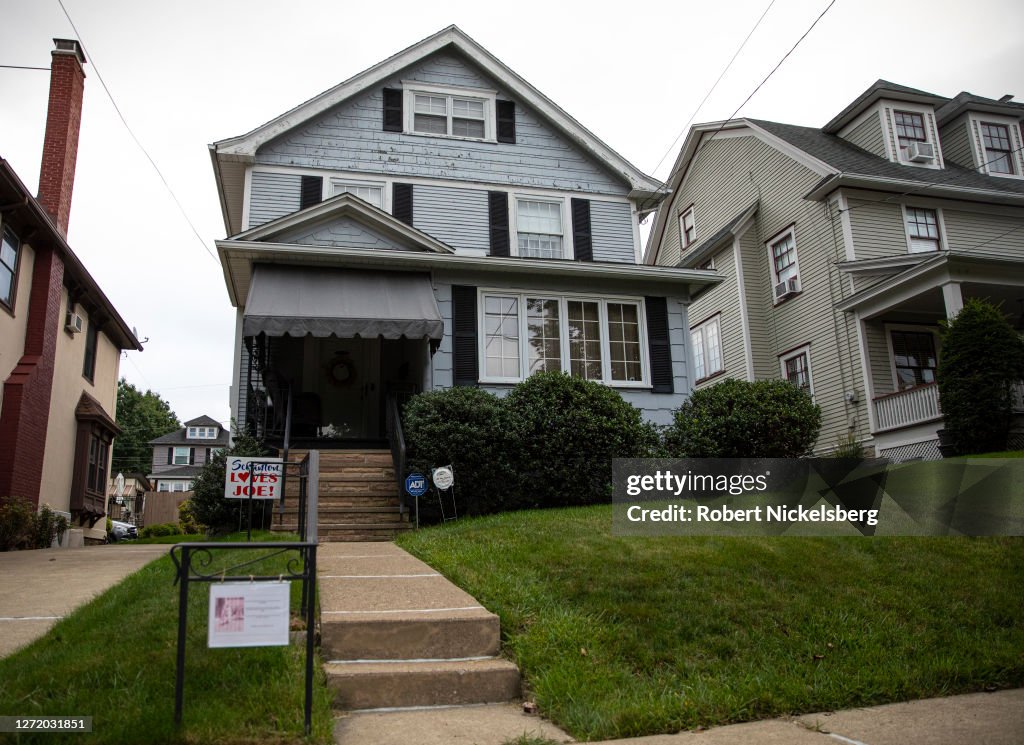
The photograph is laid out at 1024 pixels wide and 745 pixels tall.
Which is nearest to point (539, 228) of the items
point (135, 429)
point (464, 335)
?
point (464, 335)

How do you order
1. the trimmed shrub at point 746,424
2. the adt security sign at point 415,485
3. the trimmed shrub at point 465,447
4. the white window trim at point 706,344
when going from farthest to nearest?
the white window trim at point 706,344 < the trimmed shrub at point 746,424 < the trimmed shrub at point 465,447 < the adt security sign at point 415,485

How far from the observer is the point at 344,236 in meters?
13.2

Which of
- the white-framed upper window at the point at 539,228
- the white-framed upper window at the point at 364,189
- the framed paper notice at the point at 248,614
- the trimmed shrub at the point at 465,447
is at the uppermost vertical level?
the white-framed upper window at the point at 364,189

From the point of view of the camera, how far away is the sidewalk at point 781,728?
351 centimetres

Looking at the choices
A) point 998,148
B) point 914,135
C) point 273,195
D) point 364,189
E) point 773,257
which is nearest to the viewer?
point 273,195

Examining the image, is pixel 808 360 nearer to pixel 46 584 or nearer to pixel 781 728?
pixel 781 728

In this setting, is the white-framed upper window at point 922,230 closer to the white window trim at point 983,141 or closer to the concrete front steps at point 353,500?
the white window trim at point 983,141

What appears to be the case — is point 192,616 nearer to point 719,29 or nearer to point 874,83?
point 719,29

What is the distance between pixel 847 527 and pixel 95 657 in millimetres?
6490

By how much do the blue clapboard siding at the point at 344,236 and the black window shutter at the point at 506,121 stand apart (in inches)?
160

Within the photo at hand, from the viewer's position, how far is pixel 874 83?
18.4 m

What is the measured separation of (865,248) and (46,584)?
1589 cm

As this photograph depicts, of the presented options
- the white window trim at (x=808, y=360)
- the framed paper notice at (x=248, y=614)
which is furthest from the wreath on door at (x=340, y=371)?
the framed paper notice at (x=248, y=614)

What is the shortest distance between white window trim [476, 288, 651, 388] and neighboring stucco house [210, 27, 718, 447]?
0.03 meters
